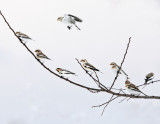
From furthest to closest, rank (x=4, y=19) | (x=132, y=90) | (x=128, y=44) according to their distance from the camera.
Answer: (x=132, y=90)
(x=128, y=44)
(x=4, y=19)

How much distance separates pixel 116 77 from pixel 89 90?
0.57m

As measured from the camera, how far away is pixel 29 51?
5.65 m

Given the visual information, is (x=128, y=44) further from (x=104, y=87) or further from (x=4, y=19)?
(x=4, y=19)

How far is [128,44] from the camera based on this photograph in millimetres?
5945

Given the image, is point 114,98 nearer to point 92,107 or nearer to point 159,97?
point 92,107

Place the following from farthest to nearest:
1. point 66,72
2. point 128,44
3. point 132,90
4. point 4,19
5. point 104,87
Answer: point 66,72 → point 132,90 → point 104,87 → point 128,44 → point 4,19

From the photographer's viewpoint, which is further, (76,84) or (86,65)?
(86,65)

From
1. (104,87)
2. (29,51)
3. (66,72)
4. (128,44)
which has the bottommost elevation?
(29,51)

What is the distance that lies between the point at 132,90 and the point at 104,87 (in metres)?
6.69

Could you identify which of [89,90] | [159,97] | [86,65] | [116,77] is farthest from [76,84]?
[86,65]

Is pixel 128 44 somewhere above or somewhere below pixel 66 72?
below

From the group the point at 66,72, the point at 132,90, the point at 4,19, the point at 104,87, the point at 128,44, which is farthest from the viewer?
the point at 66,72

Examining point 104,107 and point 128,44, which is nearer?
point 128,44

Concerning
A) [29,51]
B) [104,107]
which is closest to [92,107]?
[104,107]
